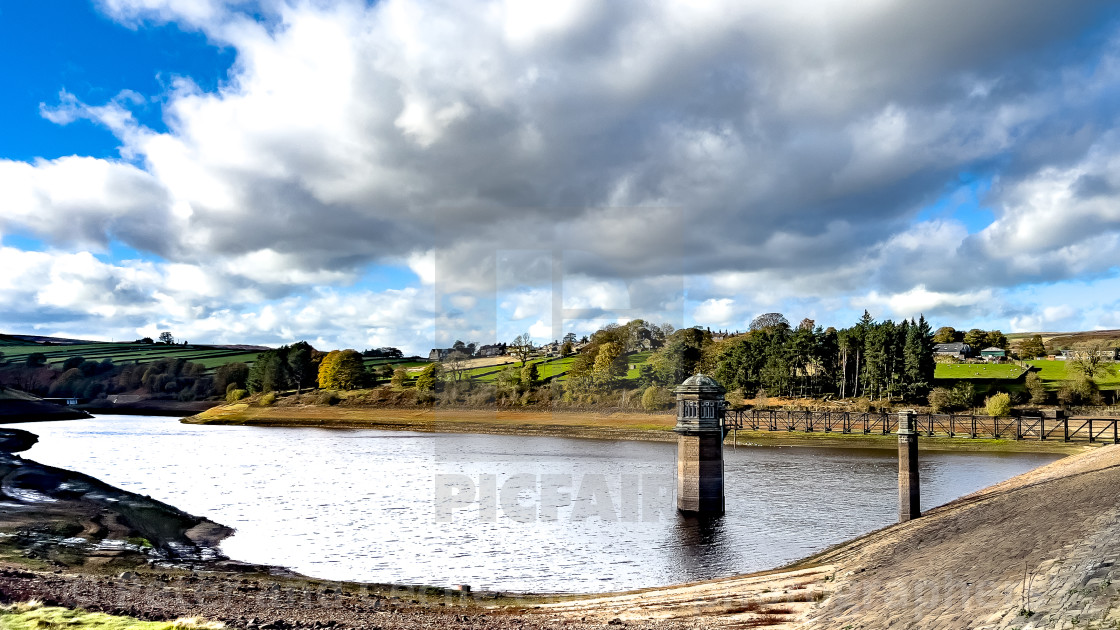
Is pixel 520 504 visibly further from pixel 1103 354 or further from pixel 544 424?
pixel 1103 354

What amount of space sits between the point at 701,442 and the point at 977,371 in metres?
84.7

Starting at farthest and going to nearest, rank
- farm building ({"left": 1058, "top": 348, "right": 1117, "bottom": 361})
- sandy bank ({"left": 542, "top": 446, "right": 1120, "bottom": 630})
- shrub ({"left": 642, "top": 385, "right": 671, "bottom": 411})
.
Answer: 1. farm building ({"left": 1058, "top": 348, "right": 1117, "bottom": 361})
2. shrub ({"left": 642, "top": 385, "right": 671, "bottom": 411})
3. sandy bank ({"left": 542, "top": 446, "right": 1120, "bottom": 630})

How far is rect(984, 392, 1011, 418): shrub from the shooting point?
200ft

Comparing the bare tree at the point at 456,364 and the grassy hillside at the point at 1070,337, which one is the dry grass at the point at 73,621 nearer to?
the bare tree at the point at 456,364

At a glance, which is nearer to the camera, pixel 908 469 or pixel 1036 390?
pixel 908 469

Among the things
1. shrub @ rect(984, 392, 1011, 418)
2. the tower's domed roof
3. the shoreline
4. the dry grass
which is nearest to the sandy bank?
the dry grass

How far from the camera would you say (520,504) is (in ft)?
96.0

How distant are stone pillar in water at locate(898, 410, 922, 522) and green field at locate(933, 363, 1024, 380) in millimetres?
73368

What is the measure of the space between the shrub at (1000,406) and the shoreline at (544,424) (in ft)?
32.8

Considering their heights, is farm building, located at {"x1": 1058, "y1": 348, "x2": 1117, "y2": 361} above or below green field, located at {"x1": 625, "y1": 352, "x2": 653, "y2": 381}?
above

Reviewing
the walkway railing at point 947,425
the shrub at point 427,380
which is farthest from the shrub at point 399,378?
the walkway railing at point 947,425

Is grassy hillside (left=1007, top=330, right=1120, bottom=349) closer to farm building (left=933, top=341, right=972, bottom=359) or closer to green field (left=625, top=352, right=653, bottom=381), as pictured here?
farm building (left=933, top=341, right=972, bottom=359)

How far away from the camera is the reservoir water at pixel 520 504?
19.6 metres

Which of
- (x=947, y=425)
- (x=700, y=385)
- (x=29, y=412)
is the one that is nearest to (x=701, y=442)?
(x=700, y=385)
